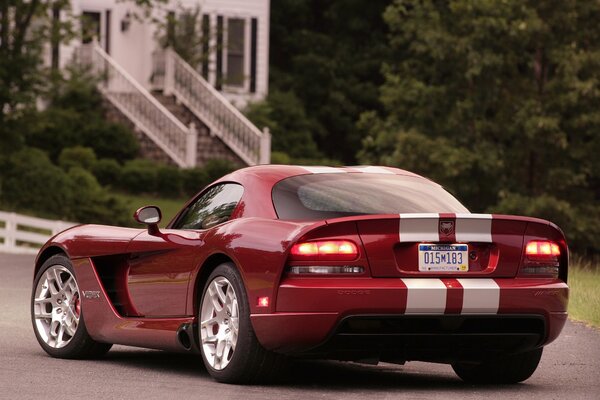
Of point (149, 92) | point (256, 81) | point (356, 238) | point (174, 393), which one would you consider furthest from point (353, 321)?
point (256, 81)

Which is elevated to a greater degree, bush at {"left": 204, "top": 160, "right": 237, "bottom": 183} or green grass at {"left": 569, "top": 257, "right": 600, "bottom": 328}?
green grass at {"left": 569, "top": 257, "right": 600, "bottom": 328}

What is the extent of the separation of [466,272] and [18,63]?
26.4 meters

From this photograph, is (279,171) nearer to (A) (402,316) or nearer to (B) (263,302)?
(B) (263,302)

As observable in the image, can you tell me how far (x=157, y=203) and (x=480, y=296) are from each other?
1101 inches

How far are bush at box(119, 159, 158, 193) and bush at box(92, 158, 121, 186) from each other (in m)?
0.18

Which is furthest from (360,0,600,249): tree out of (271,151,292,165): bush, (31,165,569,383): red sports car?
(31,165,569,383): red sports car

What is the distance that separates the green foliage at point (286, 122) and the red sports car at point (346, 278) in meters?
33.4

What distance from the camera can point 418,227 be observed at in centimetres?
897

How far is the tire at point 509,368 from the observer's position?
9.88 metres

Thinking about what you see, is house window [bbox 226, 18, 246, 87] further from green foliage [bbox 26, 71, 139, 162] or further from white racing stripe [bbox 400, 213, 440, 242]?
white racing stripe [bbox 400, 213, 440, 242]

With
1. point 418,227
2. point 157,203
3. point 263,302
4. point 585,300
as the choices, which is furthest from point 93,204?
point 418,227

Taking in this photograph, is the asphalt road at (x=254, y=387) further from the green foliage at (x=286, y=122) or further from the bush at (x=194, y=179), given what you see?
the green foliage at (x=286, y=122)

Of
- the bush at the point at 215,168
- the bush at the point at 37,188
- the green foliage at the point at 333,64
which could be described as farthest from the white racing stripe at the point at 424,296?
the green foliage at the point at 333,64

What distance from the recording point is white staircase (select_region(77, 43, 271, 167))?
40281 mm
